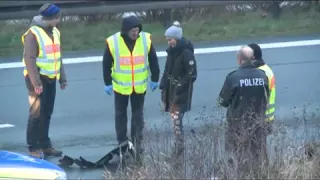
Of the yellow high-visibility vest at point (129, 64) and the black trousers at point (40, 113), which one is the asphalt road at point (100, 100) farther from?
the yellow high-visibility vest at point (129, 64)

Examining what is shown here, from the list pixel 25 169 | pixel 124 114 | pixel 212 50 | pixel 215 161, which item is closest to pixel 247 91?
pixel 215 161

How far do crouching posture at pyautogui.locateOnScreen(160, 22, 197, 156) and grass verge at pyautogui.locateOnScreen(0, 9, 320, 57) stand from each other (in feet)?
22.4

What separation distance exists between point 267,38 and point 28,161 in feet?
33.6

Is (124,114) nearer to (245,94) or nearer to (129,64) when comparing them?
(129,64)

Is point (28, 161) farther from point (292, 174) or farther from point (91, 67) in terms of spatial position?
point (91, 67)

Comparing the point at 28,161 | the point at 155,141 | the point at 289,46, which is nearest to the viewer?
the point at 28,161

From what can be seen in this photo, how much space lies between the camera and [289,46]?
54.1ft

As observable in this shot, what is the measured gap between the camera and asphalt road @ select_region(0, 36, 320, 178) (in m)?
11.1

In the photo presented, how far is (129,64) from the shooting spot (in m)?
9.91

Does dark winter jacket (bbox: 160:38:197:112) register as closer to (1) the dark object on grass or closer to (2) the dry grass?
(1) the dark object on grass

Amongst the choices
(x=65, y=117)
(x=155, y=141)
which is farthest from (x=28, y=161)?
(x=65, y=117)

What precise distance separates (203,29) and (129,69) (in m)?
8.00

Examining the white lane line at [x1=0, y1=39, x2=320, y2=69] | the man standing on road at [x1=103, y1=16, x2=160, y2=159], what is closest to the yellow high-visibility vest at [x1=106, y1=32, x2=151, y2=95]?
the man standing on road at [x1=103, y1=16, x2=160, y2=159]

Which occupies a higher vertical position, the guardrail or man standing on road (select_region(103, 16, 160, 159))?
the guardrail
